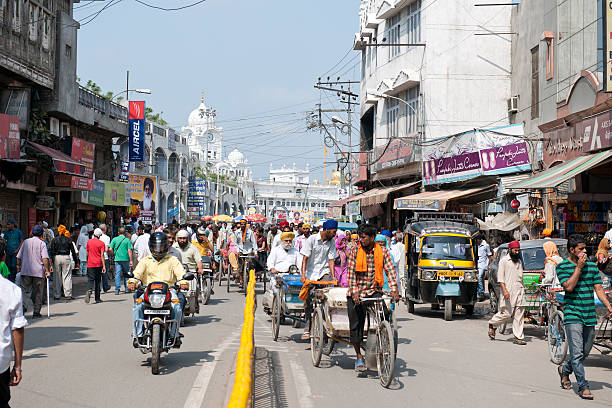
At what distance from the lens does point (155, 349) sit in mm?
8477

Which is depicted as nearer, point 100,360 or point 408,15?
point 100,360

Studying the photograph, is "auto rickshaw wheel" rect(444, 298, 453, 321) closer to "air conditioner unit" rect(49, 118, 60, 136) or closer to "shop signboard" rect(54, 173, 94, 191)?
"shop signboard" rect(54, 173, 94, 191)

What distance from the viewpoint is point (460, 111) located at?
102ft

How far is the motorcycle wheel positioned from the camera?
8484 mm

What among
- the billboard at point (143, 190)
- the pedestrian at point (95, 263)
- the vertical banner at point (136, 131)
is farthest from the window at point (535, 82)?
the billboard at point (143, 190)

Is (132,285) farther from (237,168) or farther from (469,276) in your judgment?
(237,168)

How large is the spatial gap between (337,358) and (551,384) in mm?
3020

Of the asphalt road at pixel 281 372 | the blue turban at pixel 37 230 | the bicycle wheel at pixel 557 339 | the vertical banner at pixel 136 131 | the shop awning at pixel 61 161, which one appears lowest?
the asphalt road at pixel 281 372

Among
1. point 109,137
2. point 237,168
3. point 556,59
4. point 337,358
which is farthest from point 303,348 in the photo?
point 237,168

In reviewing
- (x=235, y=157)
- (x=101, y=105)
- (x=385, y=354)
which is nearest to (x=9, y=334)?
(x=385, y=354)

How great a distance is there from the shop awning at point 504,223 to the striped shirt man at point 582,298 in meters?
13.8

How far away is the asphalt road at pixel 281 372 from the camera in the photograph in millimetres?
7516

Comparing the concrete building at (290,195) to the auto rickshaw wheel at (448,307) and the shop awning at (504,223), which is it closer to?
the shop awning at (504,223)

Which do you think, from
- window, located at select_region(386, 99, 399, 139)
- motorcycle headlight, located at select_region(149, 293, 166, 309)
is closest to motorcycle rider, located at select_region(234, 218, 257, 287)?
motorcycle headlight, located at select_region(149, 293, 166, 309)
